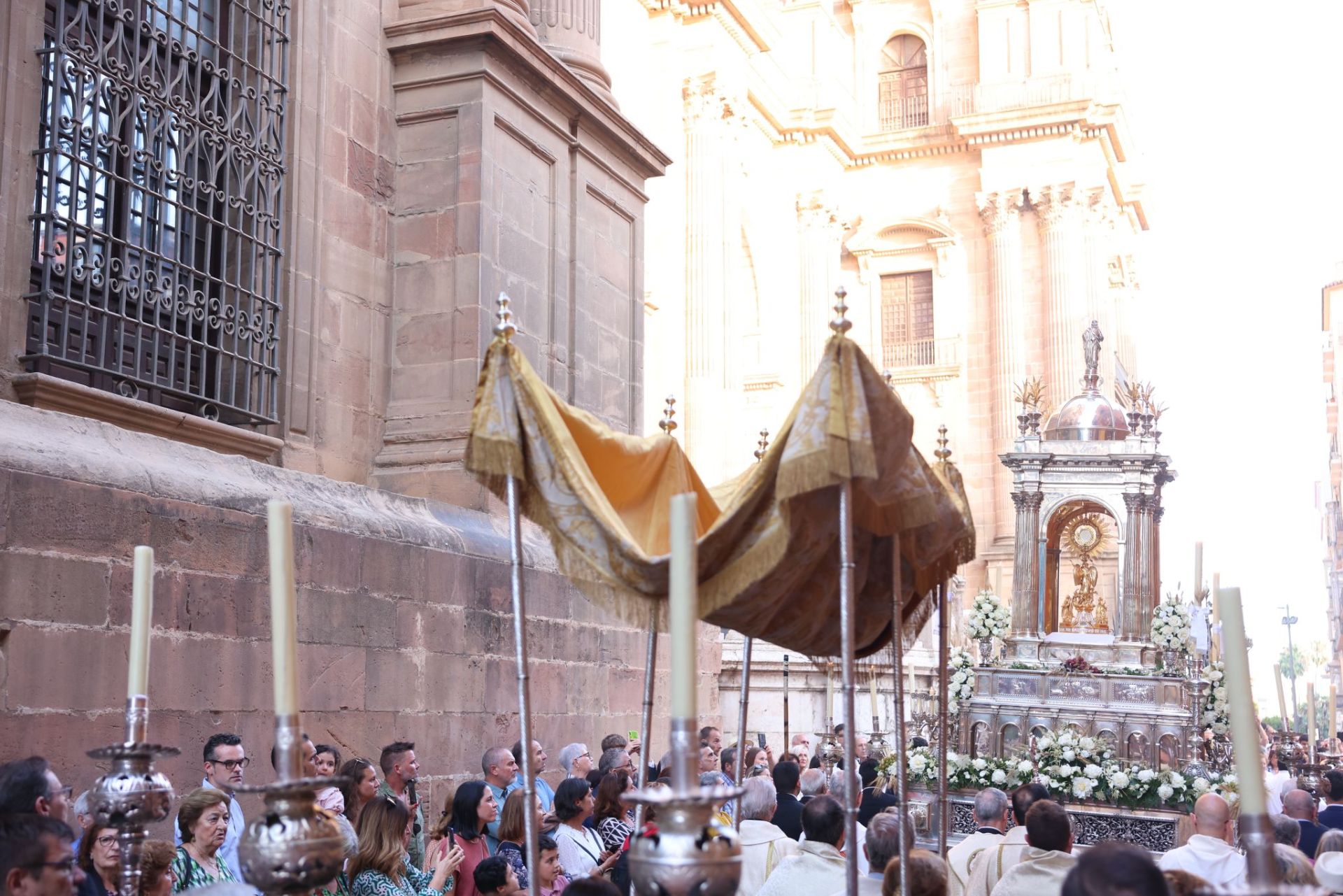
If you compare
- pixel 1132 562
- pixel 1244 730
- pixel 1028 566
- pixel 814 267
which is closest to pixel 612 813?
pixel 1244 730

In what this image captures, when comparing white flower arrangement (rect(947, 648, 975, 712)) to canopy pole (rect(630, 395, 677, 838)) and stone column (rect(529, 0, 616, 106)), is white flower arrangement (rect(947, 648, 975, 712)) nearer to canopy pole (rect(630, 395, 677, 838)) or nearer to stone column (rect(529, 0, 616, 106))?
stone column (rect(529, 0, 616, 106))

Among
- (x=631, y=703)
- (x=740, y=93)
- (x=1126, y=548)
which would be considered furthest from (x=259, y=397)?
(x=740, y=93)

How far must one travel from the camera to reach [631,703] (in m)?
11.4

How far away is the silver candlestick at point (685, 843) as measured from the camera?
3256 mm

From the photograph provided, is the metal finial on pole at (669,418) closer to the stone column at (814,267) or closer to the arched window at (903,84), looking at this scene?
the stone column at (814,267)

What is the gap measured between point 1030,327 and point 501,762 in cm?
2984

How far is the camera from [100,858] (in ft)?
15.9

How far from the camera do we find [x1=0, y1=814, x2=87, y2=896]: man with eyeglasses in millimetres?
3711

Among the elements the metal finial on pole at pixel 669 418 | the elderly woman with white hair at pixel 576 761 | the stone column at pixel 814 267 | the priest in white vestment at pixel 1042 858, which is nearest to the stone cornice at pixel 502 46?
the metal finial on pole at pixel 669 418

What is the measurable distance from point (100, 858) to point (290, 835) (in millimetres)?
1871

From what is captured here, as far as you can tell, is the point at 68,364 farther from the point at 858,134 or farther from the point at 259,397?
the point at 858,134

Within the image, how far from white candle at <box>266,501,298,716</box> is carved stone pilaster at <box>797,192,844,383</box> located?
3222 cm

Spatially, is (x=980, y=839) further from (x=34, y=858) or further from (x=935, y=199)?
(x=935, y=199)

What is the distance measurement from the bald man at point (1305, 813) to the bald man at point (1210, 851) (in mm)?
1913
